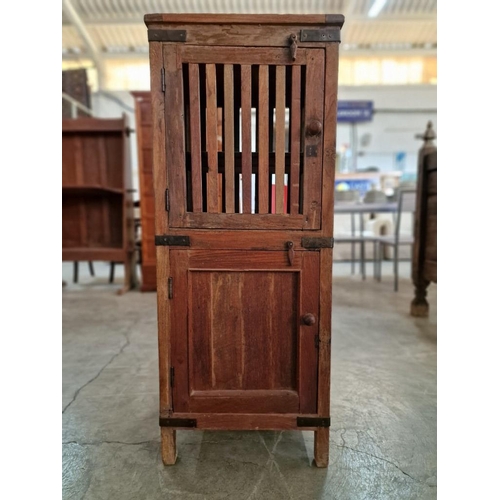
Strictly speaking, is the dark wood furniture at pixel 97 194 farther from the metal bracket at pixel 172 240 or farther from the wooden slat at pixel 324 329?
the wooden slat at pixel 324 329

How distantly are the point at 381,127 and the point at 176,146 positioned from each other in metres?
8.21

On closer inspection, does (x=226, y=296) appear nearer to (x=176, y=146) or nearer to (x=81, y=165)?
(x=176, y=146)

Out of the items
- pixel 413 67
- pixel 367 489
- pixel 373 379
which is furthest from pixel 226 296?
pixel 413 67

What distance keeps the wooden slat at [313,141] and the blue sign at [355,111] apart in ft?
24.4

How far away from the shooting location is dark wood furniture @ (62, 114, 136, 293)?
353cm

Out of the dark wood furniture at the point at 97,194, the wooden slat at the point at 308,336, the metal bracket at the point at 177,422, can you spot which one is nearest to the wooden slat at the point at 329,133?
the wooden slat at the point at 308,336

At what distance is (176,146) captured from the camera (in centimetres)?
112

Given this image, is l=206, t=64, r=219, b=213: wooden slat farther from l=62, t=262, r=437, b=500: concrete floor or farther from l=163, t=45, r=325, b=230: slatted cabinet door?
l=62, t=262, r=437, b=500: concrete floor

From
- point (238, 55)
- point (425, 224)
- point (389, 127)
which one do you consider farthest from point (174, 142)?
point (389, 127)

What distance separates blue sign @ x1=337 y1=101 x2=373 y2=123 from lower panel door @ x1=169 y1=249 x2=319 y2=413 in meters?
7.62

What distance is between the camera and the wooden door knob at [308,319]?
1.16 meters

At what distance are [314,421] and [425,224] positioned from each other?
1990 mm

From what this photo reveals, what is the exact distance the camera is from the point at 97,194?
3.64m

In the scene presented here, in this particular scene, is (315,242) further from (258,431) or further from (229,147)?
(258,431)
